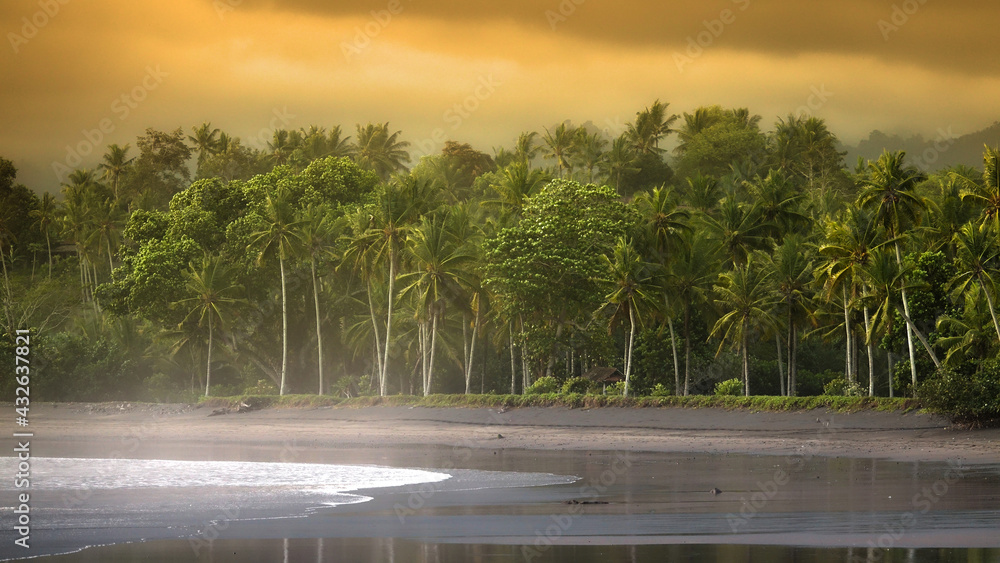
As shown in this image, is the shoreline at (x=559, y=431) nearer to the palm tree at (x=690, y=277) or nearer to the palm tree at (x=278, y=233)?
the palm tree at (x=278, y=233)

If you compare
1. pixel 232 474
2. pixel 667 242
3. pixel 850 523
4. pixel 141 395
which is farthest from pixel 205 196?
pixel 850 523

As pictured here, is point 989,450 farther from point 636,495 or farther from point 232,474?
point 232,474

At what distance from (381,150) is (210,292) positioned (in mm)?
35788

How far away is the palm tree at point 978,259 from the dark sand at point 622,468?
223 inches

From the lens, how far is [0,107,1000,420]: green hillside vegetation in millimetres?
37844

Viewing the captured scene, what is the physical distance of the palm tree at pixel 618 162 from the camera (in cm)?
7969

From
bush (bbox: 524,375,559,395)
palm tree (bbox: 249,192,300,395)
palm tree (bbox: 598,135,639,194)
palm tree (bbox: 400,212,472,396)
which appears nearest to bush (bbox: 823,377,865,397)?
bush (bbox: 524,375,559,395)

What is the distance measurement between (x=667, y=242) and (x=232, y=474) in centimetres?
3007

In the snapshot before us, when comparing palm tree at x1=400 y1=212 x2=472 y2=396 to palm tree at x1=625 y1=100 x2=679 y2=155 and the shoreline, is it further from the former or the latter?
palm tree at x1=625 y1=100 x2=679 y2=155

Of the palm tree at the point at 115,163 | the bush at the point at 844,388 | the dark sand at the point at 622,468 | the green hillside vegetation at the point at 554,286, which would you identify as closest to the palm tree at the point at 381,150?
the green hillside vegetation at the point at 554,286

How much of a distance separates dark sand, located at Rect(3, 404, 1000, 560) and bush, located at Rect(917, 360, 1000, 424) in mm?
514

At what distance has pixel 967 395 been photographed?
28266mm

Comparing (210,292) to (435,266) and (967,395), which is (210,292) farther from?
(967,395)

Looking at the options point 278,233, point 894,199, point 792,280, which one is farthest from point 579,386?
point 278,233
